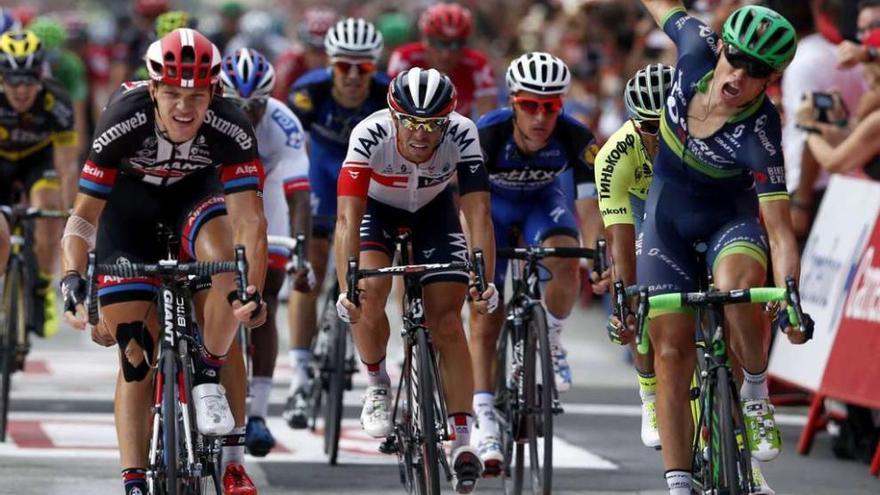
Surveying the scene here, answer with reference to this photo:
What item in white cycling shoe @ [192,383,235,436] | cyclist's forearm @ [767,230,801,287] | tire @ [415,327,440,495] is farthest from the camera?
tire @ [415,327,440,495]

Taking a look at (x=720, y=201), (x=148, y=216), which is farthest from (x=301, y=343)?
(x=720, y=201)

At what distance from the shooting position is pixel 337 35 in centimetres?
1263

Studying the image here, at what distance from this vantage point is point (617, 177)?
29.7 ft

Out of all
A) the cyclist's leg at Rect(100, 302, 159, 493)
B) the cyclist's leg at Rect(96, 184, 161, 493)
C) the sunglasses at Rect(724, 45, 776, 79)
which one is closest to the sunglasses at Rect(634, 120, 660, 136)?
the sunglasses at Rect(724, 45, 776, 79)

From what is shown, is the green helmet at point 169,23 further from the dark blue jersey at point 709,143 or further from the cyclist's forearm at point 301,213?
the dark blue jersey at point 709,143

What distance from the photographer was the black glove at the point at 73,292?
7.83m

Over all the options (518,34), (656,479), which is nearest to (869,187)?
(656,479)

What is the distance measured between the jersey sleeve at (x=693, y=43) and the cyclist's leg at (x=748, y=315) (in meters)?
0.66

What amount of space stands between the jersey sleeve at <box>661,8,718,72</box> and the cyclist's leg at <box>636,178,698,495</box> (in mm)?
538

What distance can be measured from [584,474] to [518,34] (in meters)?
14.8

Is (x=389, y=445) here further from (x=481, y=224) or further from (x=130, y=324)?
(x=130, y=324)

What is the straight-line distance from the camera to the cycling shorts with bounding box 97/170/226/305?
8.71m

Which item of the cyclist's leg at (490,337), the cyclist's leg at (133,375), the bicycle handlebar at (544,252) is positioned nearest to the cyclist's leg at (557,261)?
the cyclist's leg at (490,337)

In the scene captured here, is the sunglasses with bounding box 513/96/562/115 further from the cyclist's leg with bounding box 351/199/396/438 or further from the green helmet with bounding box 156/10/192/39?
the green helmet with bounding box 156/10/192/39
